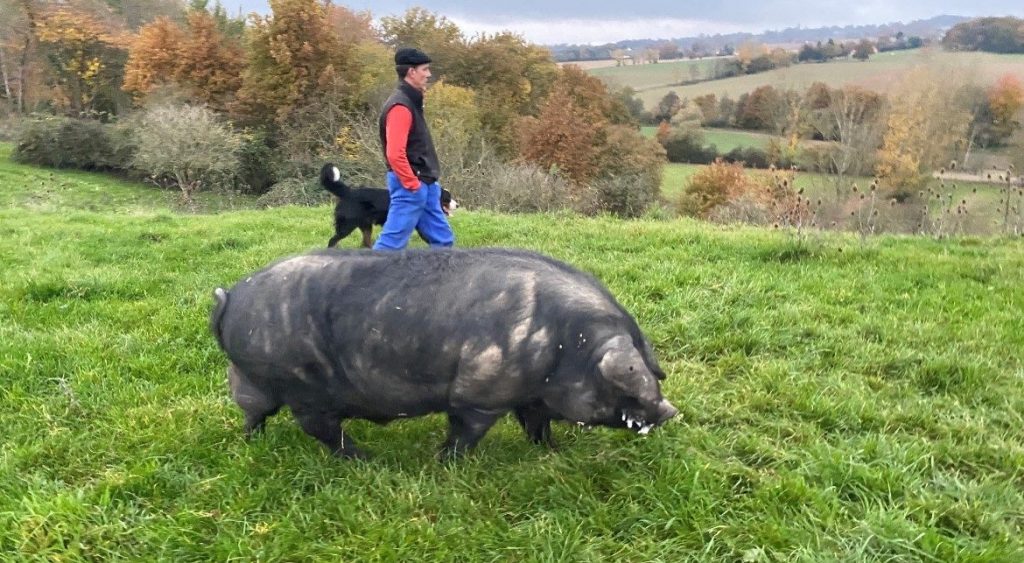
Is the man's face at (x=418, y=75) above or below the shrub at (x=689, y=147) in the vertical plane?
above

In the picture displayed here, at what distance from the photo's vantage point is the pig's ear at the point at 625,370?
3.46 metres

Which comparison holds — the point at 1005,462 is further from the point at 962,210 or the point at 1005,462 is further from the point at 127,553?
the point at 962,210

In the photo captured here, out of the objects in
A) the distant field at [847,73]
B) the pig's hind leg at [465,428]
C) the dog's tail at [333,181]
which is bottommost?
the pig's hind leg at [465,428]

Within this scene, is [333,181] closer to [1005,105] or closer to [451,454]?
[451,454]

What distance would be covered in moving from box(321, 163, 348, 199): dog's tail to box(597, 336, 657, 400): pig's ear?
21.4 ft

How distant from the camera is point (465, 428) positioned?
3781 mm

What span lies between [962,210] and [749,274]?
5071 mm

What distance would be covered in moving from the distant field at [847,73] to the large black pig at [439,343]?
37789 mm

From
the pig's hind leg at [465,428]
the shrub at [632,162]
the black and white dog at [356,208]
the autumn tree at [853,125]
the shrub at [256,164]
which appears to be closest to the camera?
the pig's hind leg at [465,428]

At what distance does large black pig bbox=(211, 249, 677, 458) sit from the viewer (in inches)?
140

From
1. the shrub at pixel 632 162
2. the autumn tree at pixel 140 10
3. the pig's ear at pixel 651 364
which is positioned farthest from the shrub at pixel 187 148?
the pig's ear at pixel 651 364

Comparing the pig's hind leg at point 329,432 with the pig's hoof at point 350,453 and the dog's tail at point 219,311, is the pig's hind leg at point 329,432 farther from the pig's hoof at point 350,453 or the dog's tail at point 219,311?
the dog's tail at point 219,311

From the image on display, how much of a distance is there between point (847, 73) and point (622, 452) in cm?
5009

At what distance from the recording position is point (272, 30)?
30609 mm
